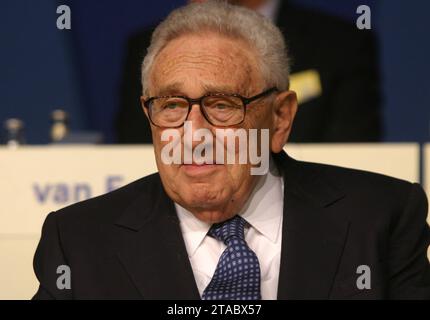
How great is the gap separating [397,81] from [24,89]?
1620 mm

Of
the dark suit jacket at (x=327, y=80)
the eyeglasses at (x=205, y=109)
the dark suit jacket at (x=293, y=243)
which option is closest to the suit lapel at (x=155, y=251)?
the dark suit jacket at (x=293, y=243)

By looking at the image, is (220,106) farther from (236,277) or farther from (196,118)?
(236,277)

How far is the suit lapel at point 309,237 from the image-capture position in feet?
5.14

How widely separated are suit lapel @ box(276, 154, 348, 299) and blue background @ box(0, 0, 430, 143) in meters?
1.73

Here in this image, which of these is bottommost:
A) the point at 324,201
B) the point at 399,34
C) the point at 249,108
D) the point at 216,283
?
the point at 216,283

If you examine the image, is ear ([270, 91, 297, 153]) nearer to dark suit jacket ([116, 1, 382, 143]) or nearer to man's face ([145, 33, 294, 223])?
man's face ([145, 33, 294, 223])

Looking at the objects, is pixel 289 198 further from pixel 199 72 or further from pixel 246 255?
pixel 199 72

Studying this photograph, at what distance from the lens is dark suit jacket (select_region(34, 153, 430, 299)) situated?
1566 mm

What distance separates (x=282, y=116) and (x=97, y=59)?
202cm

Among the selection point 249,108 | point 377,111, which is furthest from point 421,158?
point 377,111

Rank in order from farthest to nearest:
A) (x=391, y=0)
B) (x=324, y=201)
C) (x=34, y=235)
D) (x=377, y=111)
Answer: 1. (x=391, y=0)
2. (x=377, y=111)
3. (x=34, y=235)
4. (x=324, y=201)

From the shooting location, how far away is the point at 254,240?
1641mm

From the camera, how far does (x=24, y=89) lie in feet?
11.5

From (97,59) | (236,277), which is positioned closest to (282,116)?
(236,277)
